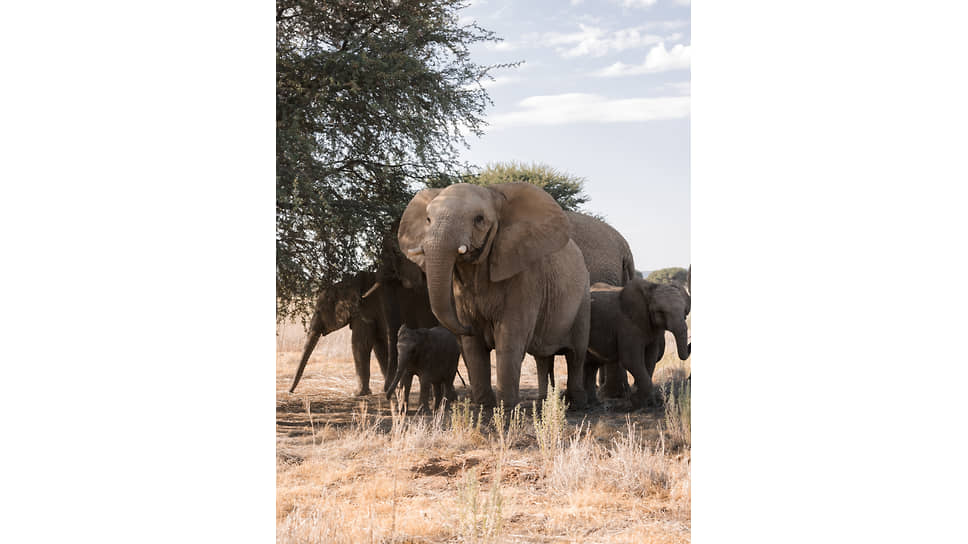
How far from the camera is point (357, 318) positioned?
9.49 metres

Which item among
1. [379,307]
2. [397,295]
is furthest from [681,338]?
[379,307]

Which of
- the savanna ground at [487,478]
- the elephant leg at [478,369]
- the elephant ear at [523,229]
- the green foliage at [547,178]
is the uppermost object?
the green foliage at [547,178]

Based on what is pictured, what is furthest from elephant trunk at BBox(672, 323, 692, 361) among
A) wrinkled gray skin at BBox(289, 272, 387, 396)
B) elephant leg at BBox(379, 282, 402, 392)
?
wrinkled gray skin at BBox(289, 272, 387, 396)

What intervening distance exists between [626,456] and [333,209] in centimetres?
403

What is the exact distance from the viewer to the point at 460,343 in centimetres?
815

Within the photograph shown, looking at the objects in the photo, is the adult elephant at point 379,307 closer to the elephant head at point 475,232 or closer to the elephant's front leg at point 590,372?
the elephant head at point 475,232

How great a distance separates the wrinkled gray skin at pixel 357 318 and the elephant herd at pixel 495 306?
0.01 metres

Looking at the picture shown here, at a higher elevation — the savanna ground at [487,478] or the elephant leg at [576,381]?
the elephant leg at [576,381]

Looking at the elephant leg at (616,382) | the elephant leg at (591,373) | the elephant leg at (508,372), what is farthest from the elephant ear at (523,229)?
the elephant leg at (616,382)

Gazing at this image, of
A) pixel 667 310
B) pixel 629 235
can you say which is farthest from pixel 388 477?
pixel 629 235

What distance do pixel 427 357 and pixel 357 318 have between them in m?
1.63

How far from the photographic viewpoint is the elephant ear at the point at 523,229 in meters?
7.37

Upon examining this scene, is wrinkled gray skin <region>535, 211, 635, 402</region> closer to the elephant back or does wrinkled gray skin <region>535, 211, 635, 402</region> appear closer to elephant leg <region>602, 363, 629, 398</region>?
the elephant back
